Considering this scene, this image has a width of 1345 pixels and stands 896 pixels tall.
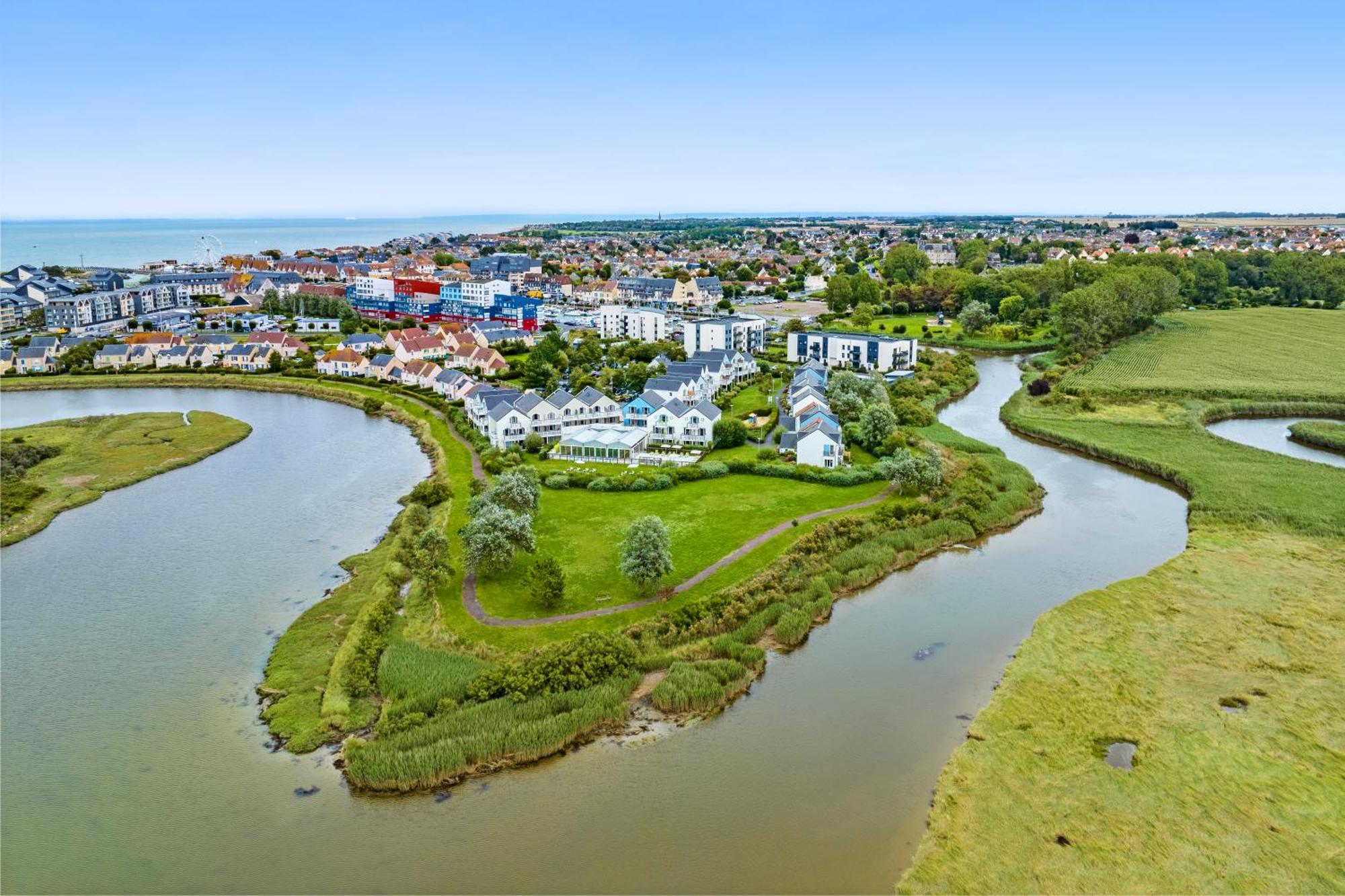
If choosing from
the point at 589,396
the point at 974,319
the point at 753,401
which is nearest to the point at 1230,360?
the point at 974,319

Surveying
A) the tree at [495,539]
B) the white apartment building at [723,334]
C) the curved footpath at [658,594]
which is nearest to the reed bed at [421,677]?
the curved footpath at [658,594]

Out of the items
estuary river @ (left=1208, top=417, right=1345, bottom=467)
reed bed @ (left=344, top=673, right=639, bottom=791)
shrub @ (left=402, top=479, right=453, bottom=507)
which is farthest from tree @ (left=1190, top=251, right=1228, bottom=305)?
reed bed @ (left=344, top=673, right=639, bottom=791)

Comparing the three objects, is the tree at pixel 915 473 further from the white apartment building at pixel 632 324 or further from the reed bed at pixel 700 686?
the white apartment building at pixel 632 324

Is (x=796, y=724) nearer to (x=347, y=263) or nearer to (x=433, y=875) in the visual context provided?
(x=433, y=875)

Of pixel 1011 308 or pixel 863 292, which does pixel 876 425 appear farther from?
pixel 863 292

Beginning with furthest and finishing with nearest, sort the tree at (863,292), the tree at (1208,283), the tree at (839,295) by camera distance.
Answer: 1. the tree at (1208,283)
2. the tree at (863,292)
3. the tree at (839,295)
